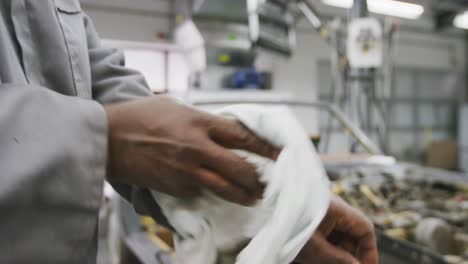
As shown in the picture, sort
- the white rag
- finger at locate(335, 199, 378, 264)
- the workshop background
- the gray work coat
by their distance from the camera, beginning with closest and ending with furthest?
the gray work coat → the white rag → finger at locate(335, 199, 378, 264) → the workshop background

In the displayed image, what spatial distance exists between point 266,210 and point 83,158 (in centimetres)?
23

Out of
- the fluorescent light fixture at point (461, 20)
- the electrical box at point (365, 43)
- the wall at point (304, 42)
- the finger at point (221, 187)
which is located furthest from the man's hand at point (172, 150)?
the fluorescent light fixture at point (461, 20)

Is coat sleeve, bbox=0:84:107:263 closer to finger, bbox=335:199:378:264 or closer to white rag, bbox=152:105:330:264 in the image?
white rag, bbox=152:105:330:264

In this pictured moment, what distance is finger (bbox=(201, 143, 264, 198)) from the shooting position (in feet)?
1.33

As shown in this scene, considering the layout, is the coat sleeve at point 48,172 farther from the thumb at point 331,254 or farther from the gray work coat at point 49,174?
the thumb at point 331,254

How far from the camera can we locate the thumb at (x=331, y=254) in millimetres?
516

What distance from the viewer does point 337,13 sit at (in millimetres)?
6445

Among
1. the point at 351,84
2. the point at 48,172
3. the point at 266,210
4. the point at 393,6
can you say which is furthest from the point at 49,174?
the point at 393,6

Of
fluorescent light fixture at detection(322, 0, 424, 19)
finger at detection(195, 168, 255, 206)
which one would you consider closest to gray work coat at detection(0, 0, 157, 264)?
finger at detection(195, 168, 255, 206)

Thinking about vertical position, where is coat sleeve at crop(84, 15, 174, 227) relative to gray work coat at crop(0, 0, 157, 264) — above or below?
above

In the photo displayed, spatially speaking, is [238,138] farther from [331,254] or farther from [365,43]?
[365,43]

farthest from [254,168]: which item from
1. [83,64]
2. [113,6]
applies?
[113,6]

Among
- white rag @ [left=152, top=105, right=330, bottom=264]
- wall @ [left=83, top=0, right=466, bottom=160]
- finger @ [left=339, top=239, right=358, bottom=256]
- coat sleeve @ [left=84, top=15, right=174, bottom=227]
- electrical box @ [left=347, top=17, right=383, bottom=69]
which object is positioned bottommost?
finger @ [left=339, top=239, right=358, bottom=256]

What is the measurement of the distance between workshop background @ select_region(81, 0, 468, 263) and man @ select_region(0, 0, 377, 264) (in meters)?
0.65
